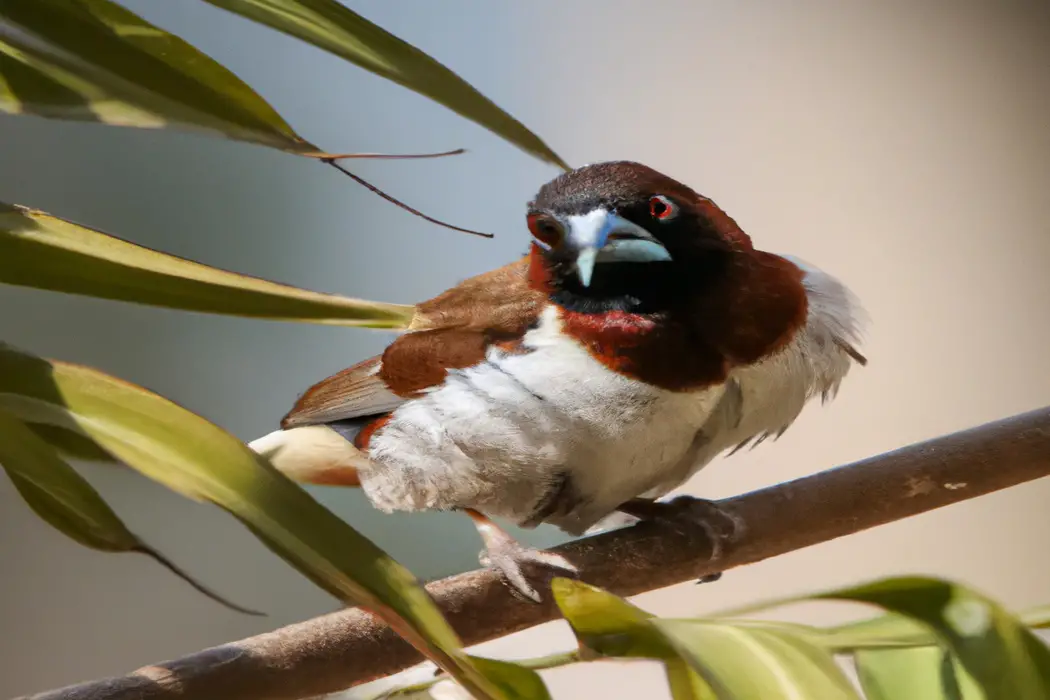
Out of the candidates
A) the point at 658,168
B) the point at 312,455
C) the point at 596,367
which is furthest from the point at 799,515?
the point at 658,168

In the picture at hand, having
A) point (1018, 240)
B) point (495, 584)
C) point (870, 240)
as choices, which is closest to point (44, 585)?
point (495, 584)

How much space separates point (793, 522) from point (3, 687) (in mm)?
1155

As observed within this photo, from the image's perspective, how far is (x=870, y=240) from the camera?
4.50ft

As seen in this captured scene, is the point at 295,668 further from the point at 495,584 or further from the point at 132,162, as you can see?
the point at 132,162

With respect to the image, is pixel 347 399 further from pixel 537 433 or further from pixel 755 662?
pixel 755 662

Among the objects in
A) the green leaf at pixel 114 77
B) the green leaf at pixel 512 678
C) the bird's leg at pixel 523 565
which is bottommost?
the bird's leg at pixel 523 565

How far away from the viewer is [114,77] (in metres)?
0.44

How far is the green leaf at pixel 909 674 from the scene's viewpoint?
1.33 feet

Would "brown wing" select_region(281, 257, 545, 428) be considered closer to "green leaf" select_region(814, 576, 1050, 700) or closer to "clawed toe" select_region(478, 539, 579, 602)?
"clawed toe" select_region(478, 539, 579, 602)

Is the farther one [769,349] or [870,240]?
[870,240]

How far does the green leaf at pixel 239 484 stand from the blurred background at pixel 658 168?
0.94 m

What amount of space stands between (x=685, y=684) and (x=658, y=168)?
3.44 feet

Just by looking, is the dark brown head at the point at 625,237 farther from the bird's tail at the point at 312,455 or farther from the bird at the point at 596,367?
the bird's tail at the point at 312,455

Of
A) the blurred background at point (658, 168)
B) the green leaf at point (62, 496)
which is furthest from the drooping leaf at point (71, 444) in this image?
the blurred background at point (658, 168)
